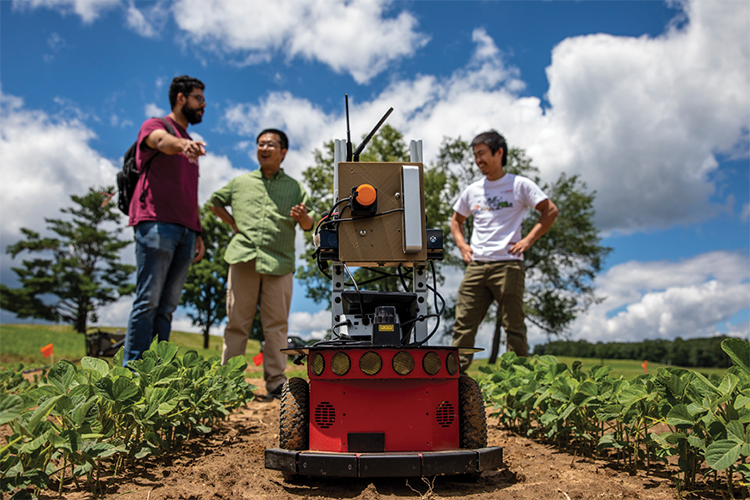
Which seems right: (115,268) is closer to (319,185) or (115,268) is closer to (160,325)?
(319,185)

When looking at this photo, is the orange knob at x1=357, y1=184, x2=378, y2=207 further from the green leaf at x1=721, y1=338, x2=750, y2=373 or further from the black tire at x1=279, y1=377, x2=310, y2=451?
the green leaf at x1=721, y1=338, x2=750, y2=373

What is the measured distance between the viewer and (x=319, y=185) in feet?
72.7

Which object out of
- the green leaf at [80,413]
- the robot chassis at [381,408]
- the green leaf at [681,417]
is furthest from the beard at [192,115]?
the green leaf at [681,417]

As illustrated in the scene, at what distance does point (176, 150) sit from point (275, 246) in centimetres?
134

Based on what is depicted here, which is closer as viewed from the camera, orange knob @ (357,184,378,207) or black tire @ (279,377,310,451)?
black tire @ (279,377,310,451)

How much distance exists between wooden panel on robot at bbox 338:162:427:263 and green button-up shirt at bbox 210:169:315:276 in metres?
1.72

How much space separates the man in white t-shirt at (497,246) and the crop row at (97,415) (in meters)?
2.49

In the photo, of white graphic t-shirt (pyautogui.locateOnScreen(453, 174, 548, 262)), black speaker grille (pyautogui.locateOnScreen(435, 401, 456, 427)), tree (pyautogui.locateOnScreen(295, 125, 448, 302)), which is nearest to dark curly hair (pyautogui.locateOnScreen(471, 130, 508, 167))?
white graphic t-shirt (pyautogui.locateOnScreen(453, 174, 548, 262))

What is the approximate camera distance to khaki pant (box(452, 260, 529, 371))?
13.9 ft

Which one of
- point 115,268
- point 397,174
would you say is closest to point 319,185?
point 397,174

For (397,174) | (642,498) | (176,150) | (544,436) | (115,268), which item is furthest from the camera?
(115,268)

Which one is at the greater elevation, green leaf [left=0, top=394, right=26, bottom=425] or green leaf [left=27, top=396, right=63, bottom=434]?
green leaf [left=0, top=394, right=26, bottom=425]

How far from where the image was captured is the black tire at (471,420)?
2154mm

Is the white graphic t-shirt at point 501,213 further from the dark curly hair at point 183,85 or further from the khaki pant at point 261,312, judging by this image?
the dark curly hair at point 183,85
